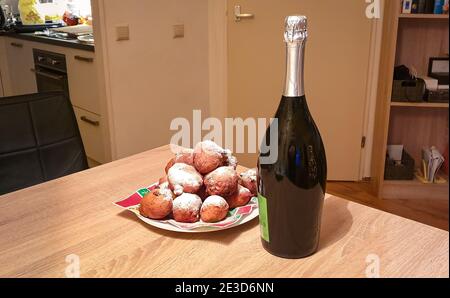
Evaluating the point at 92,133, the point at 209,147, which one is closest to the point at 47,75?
the point at 92,133

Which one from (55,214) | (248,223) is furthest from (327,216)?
(55,214)

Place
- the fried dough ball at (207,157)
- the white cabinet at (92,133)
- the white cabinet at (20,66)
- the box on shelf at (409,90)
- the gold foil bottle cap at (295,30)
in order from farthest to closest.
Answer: the white cabinet at (20,66), the white cabinet at (92,133), the box on shelf at (409,90), the fried dough ball at (207,157), the gold foil bottle cap at (295,30)

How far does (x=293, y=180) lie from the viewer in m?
0.70

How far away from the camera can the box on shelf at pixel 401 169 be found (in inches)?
105

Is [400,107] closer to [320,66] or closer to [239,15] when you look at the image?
[320,66]

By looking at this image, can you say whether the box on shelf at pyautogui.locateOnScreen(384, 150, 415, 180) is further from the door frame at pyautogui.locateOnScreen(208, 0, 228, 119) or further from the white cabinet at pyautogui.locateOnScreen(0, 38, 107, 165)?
the white cabinet at pyautogui.locateOnScreen(0, 38, 107, 165)

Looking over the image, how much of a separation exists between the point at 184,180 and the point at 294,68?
11.5 inches

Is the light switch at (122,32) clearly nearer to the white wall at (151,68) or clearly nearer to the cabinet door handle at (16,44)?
the white wall at (151,68)

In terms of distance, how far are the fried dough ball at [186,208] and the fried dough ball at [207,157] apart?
57 millimetres

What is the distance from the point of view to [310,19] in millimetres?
2678

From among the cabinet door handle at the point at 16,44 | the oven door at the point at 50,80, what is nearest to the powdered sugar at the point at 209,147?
the oven door at the point at 50,80

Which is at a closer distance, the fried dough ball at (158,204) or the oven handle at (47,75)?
the fried dough ball at (158,204)

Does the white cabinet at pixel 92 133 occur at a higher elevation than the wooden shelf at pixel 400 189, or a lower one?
higher

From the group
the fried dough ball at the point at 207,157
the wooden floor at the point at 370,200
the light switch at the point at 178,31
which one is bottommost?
the wooden floor at the point at 370,200
